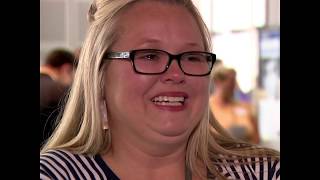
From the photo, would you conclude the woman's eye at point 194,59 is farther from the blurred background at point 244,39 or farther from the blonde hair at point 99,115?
the blurred background at point 244,39

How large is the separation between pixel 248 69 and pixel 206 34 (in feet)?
12.9

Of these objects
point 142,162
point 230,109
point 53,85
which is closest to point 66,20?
point 230,109

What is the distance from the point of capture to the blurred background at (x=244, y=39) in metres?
4.70

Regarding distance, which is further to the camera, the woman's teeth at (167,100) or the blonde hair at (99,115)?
the blonde hair at (99,115)

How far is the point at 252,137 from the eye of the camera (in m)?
3.80

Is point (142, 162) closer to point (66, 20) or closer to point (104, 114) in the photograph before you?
point (104, 114)

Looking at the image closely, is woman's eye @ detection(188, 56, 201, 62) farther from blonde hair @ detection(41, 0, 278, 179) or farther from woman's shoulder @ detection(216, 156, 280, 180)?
woman's shoulder @ detection(216, 156, 280, 180)

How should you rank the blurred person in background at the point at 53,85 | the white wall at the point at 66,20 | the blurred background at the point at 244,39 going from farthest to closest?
the white wall at the point at 66,20, the blurred background at the point at 244,39, the blurred person in background at the point at 53,85

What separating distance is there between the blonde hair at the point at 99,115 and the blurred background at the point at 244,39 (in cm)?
282

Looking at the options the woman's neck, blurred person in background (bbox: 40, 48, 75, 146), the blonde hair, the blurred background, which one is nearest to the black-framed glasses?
the blonde hair

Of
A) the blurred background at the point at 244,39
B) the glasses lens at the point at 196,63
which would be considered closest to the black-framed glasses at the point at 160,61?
the glasses lens at the point at 196,63

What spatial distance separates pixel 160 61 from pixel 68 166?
0.35 m
